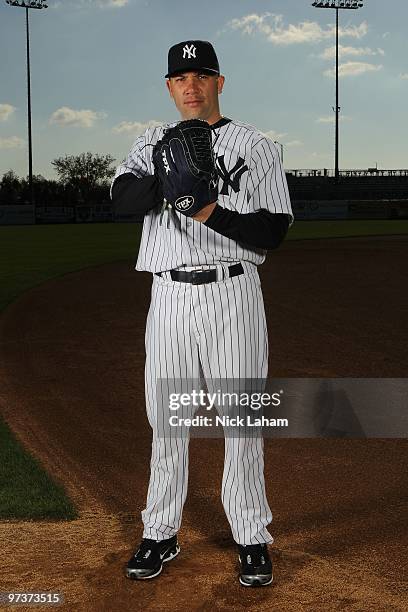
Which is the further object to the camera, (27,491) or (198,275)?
(27,491)

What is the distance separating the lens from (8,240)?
28.6m

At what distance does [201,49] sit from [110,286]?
11311 millimetres

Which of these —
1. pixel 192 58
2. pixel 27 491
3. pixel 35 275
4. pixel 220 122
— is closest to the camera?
pixel 192 58

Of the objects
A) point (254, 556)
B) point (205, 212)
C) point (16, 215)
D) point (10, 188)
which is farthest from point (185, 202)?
point (10, 188)

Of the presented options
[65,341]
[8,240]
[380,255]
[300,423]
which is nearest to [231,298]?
[300,423]

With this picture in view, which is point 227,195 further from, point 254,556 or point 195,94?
point 254,556

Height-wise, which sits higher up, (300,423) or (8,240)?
(8,240)

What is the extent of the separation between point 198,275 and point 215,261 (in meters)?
0.09

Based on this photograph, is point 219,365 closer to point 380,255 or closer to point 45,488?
point 45,488

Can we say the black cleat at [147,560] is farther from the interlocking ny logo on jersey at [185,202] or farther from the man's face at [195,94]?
the man's face at [195,94]

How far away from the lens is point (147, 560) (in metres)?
3.35

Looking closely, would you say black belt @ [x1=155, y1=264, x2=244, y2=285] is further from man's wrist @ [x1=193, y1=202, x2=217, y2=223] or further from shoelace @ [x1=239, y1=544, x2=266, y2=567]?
shoelace @ [x1=239, y1=544, x2=266, y2=567]

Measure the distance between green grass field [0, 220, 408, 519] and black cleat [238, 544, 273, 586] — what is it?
1224 mm

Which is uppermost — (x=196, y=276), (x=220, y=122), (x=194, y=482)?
(x=220, y=122)
